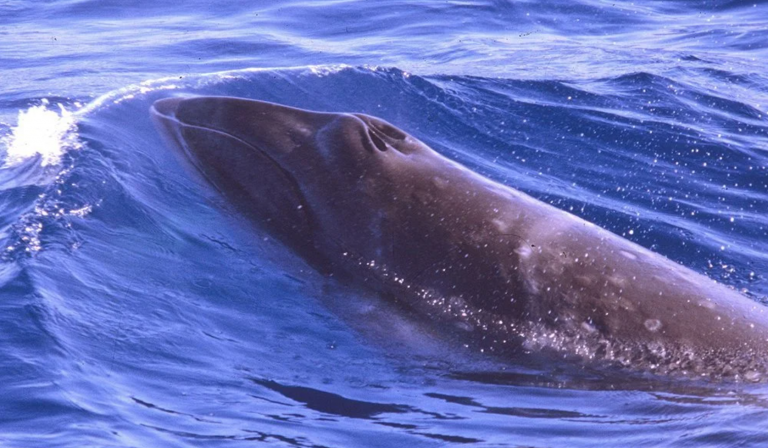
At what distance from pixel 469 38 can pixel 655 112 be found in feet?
19.1

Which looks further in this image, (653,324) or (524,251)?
(524,251)

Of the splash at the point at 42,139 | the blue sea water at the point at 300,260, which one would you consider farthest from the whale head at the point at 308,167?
the splash at the point at 42,139

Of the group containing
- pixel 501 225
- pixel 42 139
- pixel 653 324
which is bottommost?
pixel 653 324

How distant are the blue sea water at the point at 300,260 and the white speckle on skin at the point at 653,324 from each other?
1.09ft

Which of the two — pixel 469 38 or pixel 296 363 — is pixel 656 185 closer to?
pixel 296 363

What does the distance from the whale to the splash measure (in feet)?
9.21

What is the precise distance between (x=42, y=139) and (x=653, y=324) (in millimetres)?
7237

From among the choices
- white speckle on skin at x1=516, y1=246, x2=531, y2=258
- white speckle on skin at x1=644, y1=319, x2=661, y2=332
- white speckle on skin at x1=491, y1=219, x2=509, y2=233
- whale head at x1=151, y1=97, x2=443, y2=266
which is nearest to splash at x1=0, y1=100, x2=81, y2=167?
whale head at x1=151, y1=97, x2=443, y2=266

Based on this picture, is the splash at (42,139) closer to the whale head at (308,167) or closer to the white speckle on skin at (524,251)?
the whale head at (308,167)

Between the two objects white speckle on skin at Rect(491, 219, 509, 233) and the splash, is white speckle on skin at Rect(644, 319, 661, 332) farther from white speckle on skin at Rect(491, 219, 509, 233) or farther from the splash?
the splash

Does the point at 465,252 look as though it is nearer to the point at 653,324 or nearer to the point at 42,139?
the point at 653,324

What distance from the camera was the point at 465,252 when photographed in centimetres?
684

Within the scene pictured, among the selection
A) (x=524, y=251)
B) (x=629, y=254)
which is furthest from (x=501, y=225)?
(x=629, y=254)

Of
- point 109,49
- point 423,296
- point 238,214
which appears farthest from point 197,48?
point 423,296
